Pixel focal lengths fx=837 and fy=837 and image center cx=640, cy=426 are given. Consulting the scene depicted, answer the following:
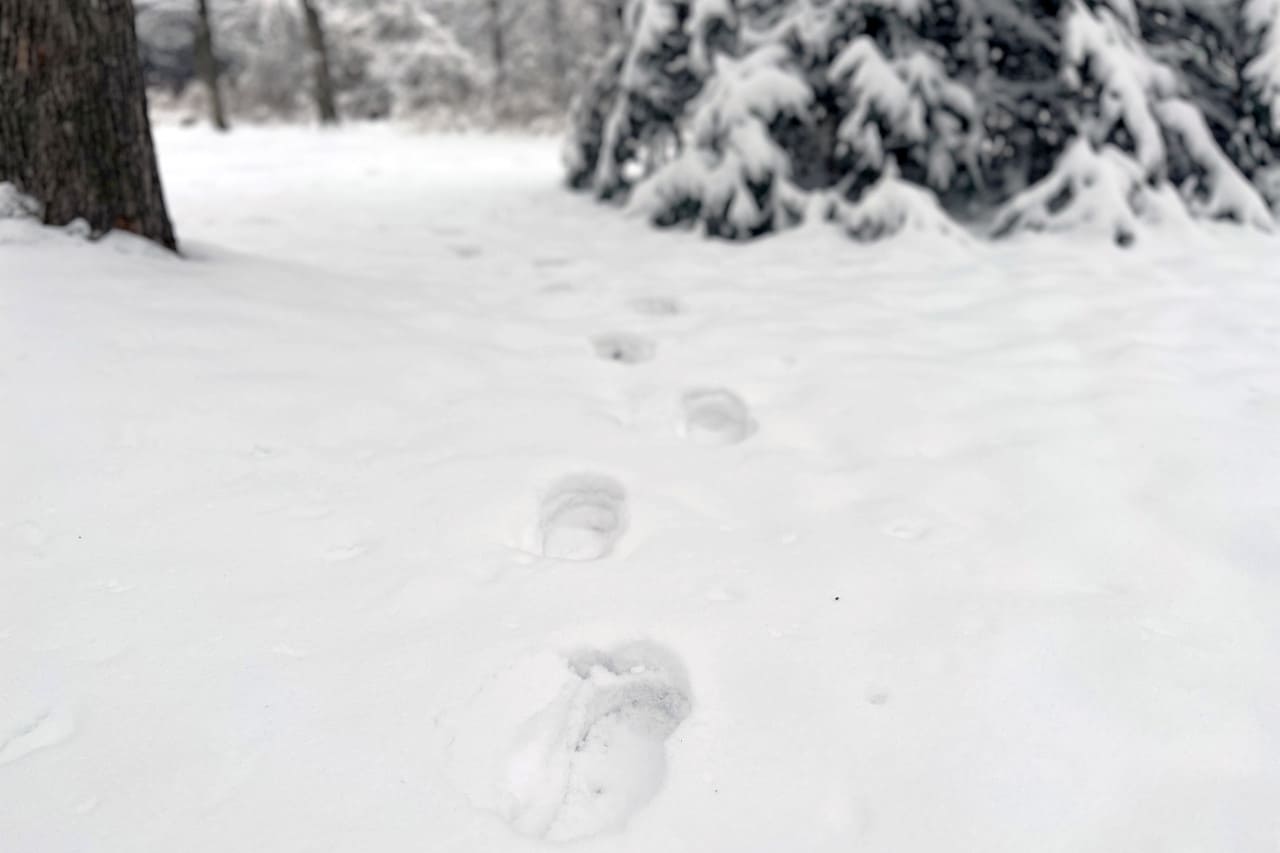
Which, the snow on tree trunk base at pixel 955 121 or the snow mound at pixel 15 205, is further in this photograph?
the snow on tree trunk base at pixel 955 121

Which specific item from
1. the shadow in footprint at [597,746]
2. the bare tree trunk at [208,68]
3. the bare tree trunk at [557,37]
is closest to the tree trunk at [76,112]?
the shadow in footprint at [597,746]

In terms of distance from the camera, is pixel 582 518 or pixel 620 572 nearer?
pixel 620 572

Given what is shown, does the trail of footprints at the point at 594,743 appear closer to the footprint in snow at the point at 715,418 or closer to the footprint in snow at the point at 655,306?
the footprint in snow at the point at 715,418

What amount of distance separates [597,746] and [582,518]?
67 centimetres

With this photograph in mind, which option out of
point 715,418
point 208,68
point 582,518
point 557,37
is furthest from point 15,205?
point 557,37

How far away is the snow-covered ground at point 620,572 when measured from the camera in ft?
3.92

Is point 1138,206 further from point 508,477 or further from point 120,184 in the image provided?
point 120,184

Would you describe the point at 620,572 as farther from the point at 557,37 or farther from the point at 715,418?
the point at 557,37

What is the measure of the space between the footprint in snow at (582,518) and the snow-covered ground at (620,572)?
0.01 meters

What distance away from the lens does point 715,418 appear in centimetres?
243

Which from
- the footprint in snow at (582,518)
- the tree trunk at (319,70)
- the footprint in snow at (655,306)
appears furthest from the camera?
the tree trunk at (319,70)

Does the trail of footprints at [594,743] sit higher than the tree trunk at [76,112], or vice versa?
the tree trunk at [76,112]

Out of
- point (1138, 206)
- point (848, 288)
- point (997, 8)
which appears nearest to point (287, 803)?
point (848, 288)

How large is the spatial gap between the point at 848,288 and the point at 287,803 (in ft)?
9.73
